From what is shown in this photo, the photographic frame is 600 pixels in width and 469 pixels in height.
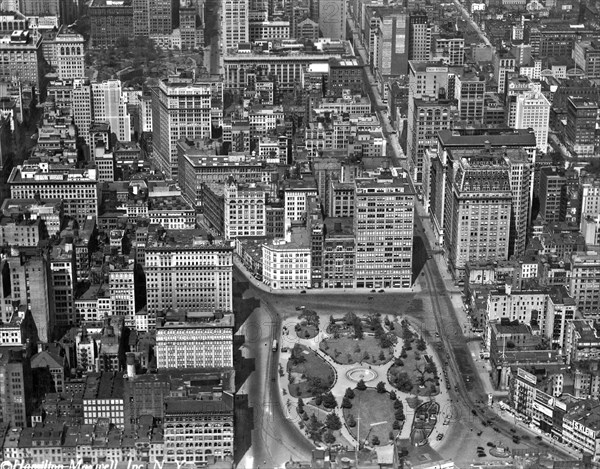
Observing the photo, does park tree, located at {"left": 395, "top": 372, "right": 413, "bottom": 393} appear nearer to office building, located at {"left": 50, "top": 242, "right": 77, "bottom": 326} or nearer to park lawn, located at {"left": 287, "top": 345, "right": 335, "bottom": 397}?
park lawn, located at {"left": 287, "top": 345, "right": 335, "bottom": 397}

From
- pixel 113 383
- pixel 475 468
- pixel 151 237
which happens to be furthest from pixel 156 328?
pixel 475 468

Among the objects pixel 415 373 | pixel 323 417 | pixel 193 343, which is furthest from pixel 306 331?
pixel 323 417

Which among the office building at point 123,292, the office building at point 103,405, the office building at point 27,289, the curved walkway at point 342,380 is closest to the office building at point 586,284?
the curved walkway at point 342,380

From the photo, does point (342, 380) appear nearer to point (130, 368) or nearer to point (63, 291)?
point (130, 368)

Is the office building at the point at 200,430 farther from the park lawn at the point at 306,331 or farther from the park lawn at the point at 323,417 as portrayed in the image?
the park lawn at the point at 306,331

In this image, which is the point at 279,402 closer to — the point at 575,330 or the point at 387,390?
the point at 387,390

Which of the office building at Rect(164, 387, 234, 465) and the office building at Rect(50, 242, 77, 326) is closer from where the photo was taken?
the office building at Rect(164, 387, 234, 465)

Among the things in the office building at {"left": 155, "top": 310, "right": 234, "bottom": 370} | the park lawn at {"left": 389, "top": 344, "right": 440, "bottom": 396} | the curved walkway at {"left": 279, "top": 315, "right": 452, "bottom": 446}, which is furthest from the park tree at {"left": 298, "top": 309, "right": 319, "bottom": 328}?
the office building at {"left": 155, "top": 310, "right": 234, "bottom": 370}
